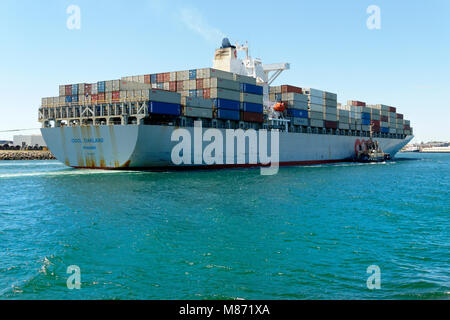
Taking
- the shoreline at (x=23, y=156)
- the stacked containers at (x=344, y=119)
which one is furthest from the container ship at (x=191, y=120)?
the shoreline at (x=23, y=156)

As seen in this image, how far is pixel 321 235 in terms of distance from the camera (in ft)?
46.3

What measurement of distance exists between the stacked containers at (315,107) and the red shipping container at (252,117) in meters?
15.1

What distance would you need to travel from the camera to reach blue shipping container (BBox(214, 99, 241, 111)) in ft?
150

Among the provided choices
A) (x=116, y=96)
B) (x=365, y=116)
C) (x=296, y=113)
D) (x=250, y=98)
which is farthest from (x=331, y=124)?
(x=116, y=96)

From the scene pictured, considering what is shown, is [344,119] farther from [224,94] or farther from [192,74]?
[192,74]

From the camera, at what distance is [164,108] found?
39.3m

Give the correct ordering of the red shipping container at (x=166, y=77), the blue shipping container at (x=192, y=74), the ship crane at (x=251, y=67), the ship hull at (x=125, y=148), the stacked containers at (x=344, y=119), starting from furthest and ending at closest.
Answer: the stacked containers at (x=344, y=119), the ship crane at (x=251, y=67), the red shipping container at (x=166, y=77), the blue shipping container at (x=192, y=74), the ship hull at (x=125, y=148)

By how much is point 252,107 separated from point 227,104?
215 inches

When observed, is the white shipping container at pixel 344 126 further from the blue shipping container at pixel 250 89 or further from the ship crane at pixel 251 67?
the blue shipping container at pixel 250 89

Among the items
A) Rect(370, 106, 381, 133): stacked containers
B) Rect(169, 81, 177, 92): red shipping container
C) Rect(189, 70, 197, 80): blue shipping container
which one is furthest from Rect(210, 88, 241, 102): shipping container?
Rect(370, 106, 381, 133): stacked containers

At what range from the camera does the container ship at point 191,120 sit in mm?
38562

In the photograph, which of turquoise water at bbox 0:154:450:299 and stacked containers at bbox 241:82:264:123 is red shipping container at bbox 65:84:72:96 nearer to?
stacked containers at bbox 241:82:264:123
